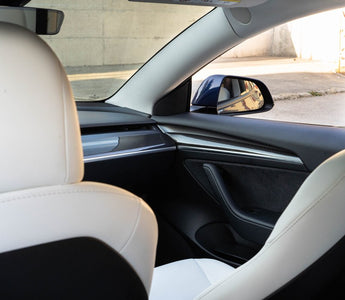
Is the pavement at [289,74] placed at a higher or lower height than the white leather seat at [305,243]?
lower

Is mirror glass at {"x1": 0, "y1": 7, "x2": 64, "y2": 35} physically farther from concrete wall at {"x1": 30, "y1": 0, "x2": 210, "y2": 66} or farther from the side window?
the side window

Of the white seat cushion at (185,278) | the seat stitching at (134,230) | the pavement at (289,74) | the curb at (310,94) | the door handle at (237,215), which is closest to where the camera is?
the seat stitching at (134,230)

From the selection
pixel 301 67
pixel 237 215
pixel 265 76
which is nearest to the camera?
pixel 237 215

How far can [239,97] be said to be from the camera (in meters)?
3.04

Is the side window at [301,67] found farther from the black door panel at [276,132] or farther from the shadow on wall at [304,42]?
the black door panel at [276,132]

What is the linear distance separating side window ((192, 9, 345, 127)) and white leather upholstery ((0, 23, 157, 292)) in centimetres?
343

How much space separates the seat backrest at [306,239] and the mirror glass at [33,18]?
0.76m

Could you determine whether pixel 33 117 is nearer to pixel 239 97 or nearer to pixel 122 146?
pixel 122 146

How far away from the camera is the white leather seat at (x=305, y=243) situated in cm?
125

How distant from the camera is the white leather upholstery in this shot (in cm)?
101

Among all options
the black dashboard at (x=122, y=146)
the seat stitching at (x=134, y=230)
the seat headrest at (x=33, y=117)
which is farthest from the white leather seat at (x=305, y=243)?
the black dashboard at (x=122, y=146)

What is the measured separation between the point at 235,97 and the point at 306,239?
1864 mm

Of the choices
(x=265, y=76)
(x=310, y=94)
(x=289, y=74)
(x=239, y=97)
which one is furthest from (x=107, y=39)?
(x=289, y=74)

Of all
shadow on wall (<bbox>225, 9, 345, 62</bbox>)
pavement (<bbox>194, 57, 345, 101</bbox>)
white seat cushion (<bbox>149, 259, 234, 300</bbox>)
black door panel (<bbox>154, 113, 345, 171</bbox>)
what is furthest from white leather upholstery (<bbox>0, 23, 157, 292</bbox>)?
shadow on wall (<bbox>225, 9, 345, 62</bbox>)
